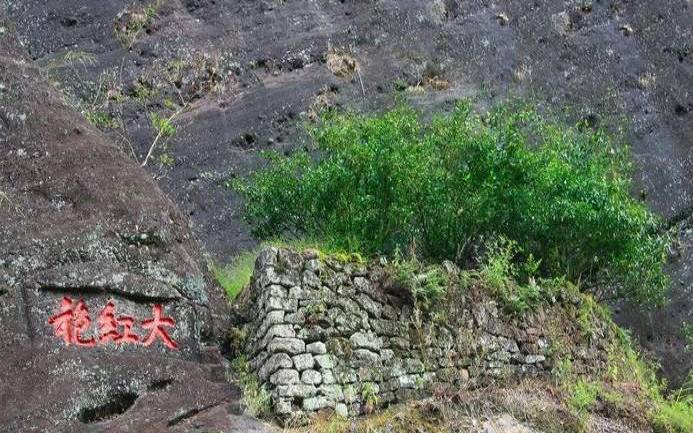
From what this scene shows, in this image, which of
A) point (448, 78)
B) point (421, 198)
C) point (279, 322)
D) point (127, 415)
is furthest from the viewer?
point (448, 78)

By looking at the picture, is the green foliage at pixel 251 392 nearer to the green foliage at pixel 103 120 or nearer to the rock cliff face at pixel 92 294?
the rock cliff face at pixel 92 294

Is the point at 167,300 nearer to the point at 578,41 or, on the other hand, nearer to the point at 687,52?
the point at 578,41

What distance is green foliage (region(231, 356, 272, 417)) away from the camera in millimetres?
7156

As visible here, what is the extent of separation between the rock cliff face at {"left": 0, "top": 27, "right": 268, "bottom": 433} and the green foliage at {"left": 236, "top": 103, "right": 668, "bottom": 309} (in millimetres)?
2048

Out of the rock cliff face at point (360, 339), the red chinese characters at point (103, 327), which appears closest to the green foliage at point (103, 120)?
the rock cliff face at point (360, 339)

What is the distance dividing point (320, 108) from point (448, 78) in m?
2.95

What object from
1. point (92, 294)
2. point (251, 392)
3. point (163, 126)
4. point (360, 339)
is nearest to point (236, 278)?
point (360, 339)

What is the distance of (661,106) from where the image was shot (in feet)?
54.2

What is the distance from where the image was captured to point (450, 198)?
33.3 feet

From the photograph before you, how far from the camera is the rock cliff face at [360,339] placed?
7.34 m

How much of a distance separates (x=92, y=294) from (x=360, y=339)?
8.15ft

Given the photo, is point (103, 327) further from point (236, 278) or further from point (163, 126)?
point (163, 126)

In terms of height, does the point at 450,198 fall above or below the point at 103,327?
above

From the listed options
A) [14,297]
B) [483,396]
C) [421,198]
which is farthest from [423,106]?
[14,297]
